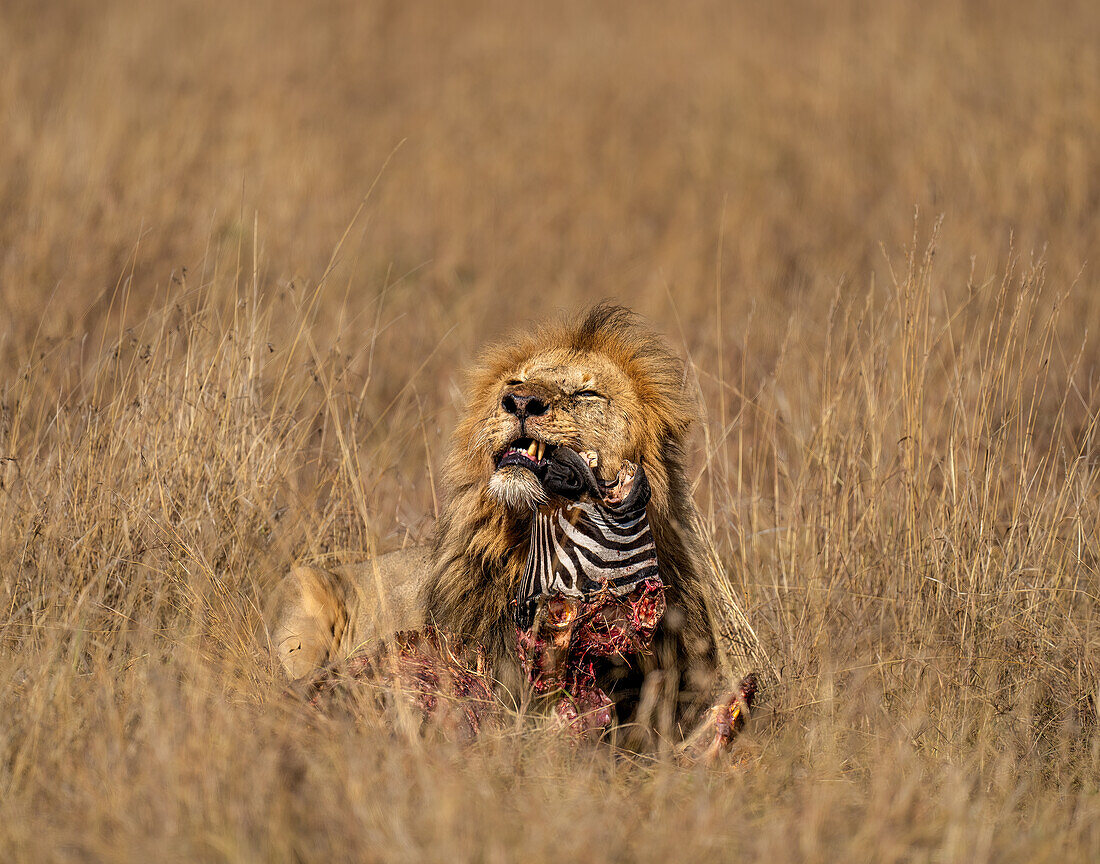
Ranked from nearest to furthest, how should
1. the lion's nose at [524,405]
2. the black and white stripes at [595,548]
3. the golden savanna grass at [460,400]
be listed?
the golden savanna grass at [460,400] < the black and white stripes at [595,548] < the lion's nose at [524,405]

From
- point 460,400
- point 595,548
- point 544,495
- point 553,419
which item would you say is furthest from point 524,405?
point 460,400

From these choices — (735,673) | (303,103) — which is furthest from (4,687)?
(303,103)

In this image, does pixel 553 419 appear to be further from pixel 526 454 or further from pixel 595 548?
pixel 595 548

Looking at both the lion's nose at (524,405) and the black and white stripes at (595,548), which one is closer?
the black and white stripes at (595,548)

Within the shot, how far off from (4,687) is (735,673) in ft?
6.59

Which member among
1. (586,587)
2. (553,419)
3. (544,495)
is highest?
(553,419)

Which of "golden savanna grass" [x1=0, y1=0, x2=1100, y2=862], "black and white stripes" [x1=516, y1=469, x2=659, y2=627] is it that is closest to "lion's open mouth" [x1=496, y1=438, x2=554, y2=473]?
"black and white stripes" [x1=516, y1=469, x2=659, y2=627]

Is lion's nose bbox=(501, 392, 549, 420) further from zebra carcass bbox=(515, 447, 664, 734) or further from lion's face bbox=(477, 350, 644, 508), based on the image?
zebra carcass bbox=(515, 447, 664, 734)

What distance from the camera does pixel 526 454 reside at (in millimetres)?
2822

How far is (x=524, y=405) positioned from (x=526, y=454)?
0.40 ft

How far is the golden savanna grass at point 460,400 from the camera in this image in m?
2.41

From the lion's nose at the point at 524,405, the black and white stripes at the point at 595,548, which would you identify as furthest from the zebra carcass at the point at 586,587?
the lion's nose at the point at 524,405

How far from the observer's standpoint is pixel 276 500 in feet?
14.2

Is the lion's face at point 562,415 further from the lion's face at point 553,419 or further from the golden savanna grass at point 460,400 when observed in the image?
the golden savanna grass at point 460,400
